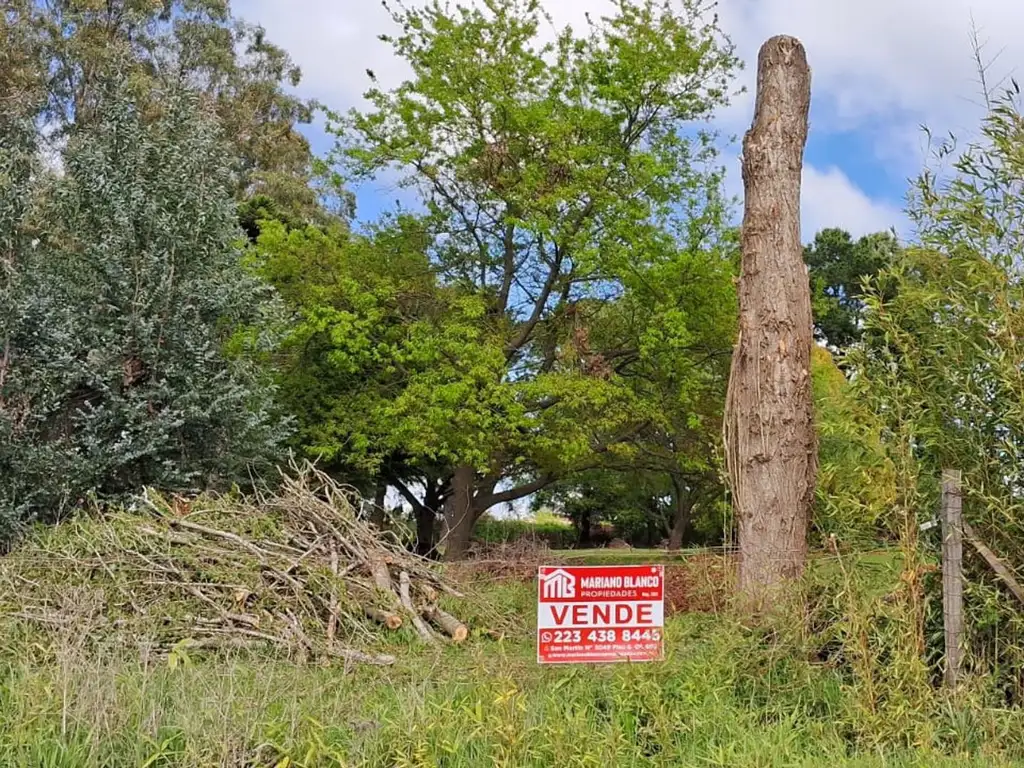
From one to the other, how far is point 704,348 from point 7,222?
9898 millimetres

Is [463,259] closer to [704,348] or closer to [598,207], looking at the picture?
[598,207]

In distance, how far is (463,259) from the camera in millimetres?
15375

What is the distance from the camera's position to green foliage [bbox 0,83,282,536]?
9.75 m

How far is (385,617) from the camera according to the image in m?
6.70

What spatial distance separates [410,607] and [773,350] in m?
3.34

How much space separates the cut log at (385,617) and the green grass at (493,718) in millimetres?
1535

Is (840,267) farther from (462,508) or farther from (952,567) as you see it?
(952,567)

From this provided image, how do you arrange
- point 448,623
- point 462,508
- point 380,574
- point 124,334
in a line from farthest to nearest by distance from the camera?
point 462,508, point 124,334, point 380,574, point 448,623

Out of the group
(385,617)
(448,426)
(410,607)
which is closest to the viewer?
(385,617)

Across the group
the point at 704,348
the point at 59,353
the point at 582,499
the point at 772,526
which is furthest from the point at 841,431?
the point at 582,499

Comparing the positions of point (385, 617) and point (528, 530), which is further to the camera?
point (528, 530)

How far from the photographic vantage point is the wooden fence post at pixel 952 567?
448 centimetres

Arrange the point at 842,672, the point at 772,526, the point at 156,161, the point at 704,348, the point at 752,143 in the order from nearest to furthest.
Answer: the point at 842,672 → the point at 772,526 → the point at 752,143 → the point at 156,161 → the point at 704,348

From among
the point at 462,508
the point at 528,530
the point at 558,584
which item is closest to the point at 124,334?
the point at 558,584
